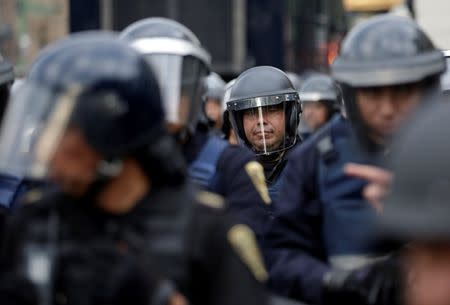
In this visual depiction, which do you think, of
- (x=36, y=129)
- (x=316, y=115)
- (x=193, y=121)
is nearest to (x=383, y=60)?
(x=193, y=121)

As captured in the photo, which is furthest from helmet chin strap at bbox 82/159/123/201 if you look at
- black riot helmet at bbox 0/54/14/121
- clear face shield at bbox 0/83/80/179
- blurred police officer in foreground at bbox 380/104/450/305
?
black riot helmet at bbox 0/54/14/121

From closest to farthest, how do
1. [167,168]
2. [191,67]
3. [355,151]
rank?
[167,168], [355,151], [191,67]

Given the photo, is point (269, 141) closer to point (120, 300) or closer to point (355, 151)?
point (355, 151)

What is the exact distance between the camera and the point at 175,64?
5.30m

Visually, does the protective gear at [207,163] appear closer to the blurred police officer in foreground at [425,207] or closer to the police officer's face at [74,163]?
the police officer's face at [74,163]

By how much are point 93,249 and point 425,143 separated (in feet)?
3.82

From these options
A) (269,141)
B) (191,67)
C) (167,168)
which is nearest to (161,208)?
(167,168)

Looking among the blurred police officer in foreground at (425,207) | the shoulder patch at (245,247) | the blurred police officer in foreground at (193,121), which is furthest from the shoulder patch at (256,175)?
the blurred police officer in foreground at (425,207)

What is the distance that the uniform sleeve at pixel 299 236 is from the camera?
175 inches

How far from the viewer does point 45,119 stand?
12.1 feet

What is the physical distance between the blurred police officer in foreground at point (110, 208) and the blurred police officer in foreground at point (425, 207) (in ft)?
2.89

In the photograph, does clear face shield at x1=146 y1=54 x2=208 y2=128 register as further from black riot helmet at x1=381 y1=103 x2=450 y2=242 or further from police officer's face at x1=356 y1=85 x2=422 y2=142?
black riot helmet at x1=381 y1=103 x2=450 y2=242

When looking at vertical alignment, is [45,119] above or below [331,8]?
above

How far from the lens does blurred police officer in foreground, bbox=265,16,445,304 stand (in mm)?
4246
